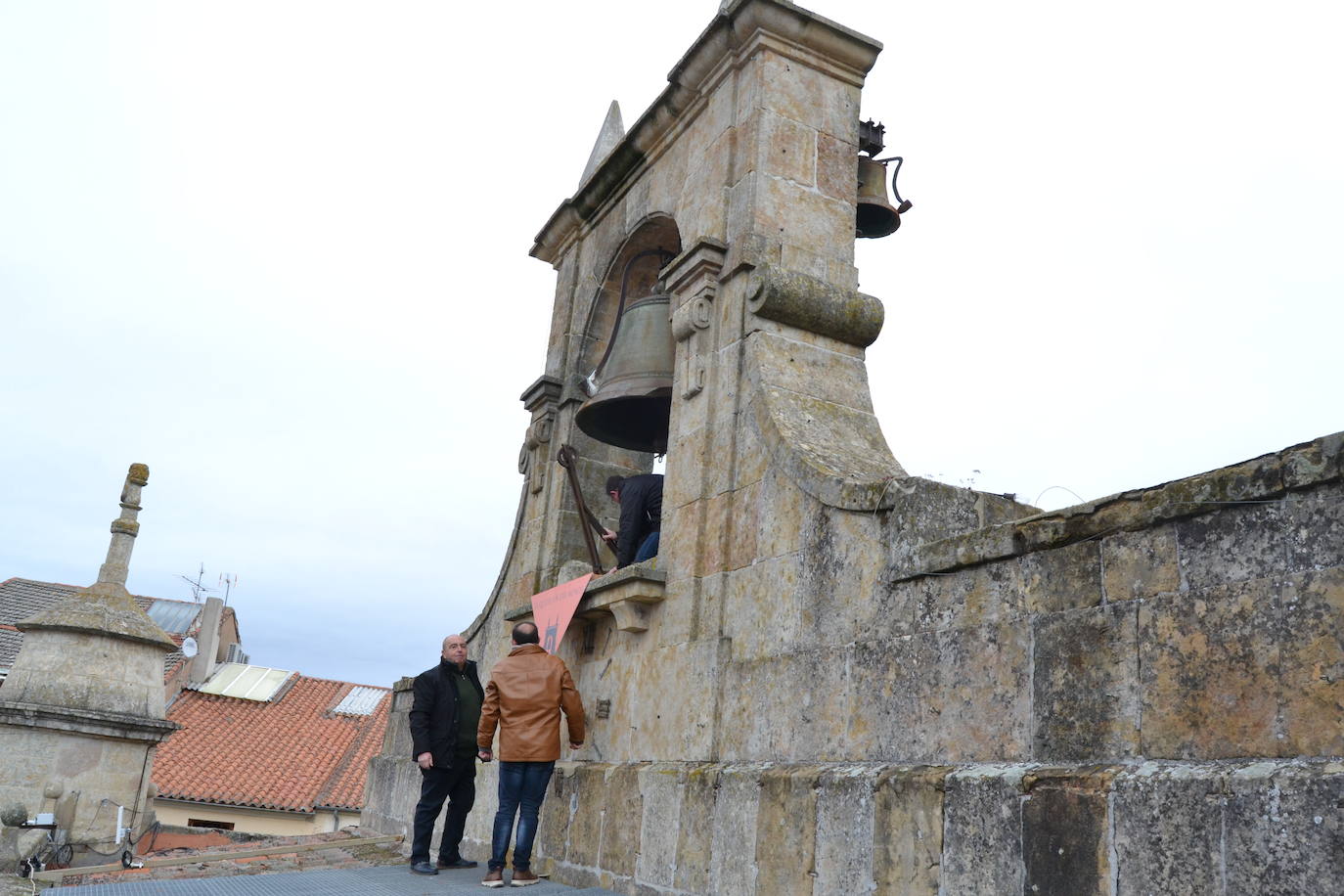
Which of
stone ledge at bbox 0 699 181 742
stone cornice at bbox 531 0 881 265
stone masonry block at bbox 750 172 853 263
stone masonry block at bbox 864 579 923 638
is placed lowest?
stone ledge at bbox 0 699 181 742

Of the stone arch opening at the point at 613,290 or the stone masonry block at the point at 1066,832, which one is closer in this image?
the stone masonry block at the point at 1066,832

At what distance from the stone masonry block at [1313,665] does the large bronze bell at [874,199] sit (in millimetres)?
4259

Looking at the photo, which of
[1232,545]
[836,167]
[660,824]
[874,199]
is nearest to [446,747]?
[660,824]

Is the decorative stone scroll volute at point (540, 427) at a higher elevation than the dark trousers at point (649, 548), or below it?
higher

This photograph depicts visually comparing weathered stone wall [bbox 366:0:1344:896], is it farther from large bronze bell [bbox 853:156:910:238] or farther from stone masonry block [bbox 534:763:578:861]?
large bronze bell [bbox 853:156:910:238]

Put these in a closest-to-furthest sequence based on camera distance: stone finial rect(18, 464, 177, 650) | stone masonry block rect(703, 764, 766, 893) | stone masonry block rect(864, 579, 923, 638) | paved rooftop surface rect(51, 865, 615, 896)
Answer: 1. stone masonry block rect(864, 579, 923, 638)
2. stone masonry block rect(703, 764, 766, 893)
3. paved rooftop surface rect(51, 865, 615, 896)
4. stone finial rect(18, 464, 177, 650)

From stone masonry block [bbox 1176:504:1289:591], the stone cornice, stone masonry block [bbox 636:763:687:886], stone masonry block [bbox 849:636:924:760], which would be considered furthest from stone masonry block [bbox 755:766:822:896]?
the stone cornice

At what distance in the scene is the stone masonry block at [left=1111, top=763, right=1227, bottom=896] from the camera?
8.11 feet

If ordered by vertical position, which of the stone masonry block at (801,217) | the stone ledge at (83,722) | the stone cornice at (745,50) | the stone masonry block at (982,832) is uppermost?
the stone cornice at (745,50)

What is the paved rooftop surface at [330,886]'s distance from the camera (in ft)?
16.8

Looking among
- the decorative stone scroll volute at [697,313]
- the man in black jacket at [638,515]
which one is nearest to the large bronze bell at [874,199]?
the decorative stone scroll volute at [697,313]

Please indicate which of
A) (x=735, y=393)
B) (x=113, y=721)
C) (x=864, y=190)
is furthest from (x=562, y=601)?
(x=113, y=721)

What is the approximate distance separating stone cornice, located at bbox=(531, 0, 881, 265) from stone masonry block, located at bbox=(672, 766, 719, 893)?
12.2ft

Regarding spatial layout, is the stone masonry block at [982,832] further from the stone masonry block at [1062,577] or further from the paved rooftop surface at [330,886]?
the paved rooftop surface at [330,886]
